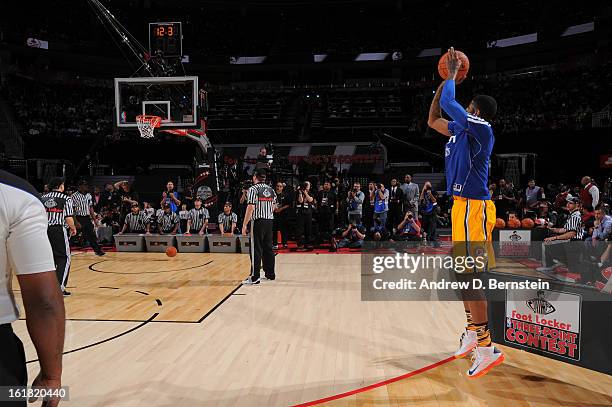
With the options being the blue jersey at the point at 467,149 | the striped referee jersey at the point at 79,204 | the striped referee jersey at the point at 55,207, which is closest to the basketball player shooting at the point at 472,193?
the blue jersey at the point at 467,149

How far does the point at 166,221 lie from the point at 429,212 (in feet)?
23.8

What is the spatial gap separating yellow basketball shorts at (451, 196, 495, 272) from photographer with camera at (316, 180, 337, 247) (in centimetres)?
869

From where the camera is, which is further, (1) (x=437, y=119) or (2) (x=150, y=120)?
(2) (x=150, y=120)

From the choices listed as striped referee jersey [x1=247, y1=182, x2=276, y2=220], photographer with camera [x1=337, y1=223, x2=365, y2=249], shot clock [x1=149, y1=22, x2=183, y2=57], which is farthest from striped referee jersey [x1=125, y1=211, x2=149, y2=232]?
striped referee jersey [x1=247, y1=182, x2=276, y2=220]

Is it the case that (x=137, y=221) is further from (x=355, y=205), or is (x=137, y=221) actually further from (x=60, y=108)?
(x=60, y=108)

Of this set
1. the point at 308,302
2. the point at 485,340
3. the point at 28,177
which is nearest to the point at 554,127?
the point at 308,302

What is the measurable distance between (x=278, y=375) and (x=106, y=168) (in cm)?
2052

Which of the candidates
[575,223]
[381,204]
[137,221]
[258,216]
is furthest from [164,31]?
[575,223]

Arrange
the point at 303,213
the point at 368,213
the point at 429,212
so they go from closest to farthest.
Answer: the point at 429,212 → the point at 303,213 → the point at 368,213

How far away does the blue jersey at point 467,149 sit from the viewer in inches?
141

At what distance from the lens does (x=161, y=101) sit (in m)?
13.0

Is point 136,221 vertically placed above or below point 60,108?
below

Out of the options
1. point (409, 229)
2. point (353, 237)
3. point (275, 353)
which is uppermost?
point (409, 229)

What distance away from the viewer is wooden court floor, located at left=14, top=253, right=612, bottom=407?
3463 millimetres
